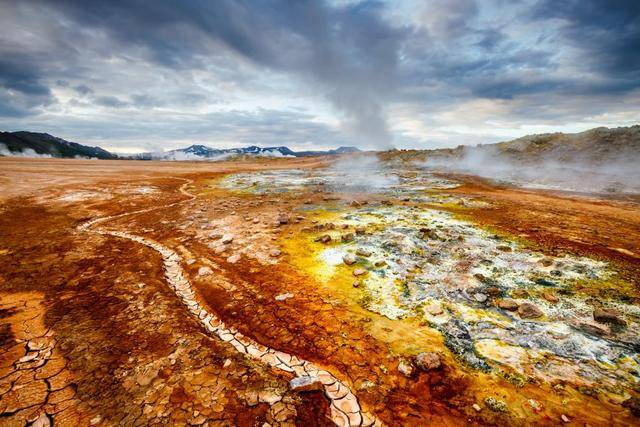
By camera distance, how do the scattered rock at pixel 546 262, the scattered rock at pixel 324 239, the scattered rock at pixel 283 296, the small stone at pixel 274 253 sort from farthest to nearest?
the scattered rock at pixel 324 239 < the small stone at pixel 274 253 < the scattered rock at pixel 546 262 < the scattered rock at pixel 283 296

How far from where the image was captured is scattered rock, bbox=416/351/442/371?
4.75 m

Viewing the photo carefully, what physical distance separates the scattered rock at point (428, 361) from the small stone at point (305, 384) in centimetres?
174

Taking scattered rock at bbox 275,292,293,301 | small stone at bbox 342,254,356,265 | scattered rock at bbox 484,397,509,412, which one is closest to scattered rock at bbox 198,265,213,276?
scattered rock at bbox 275,292,293,301

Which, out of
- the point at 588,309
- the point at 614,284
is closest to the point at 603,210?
the point at 614,284

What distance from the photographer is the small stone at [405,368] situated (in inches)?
186

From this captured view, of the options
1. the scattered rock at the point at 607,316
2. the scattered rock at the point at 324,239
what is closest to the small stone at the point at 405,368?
the scattered rock at the point at 607,316

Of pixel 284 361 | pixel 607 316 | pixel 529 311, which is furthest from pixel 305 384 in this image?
pixel 607 316

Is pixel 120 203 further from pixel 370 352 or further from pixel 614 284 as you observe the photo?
pixel 614 284

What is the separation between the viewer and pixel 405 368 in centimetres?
480

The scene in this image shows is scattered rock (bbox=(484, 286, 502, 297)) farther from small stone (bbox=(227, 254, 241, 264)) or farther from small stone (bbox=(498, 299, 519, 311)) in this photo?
small stone (bbox=(227, 254, 241, 264))

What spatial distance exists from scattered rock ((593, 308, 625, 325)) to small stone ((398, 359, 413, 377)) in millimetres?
3998

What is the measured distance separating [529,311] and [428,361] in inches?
111

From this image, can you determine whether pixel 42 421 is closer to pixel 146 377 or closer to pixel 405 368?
pixel 146 377

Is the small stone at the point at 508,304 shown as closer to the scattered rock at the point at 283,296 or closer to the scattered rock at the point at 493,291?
the scattered rock at the point at 493,291
